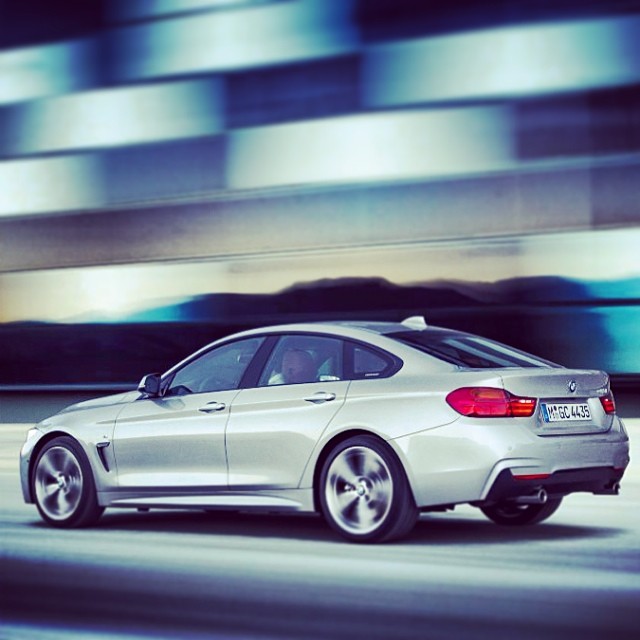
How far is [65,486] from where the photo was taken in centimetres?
1077

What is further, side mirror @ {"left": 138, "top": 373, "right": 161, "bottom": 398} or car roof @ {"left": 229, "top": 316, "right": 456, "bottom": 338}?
side mirror @ {"left": 138, "top": 373, "right": 161, "bottom": 398}

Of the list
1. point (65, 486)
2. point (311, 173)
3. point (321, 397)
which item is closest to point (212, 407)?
point (321, 397)

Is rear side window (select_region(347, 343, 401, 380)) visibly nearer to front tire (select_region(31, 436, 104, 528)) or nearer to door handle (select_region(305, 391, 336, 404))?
door handle (select_region(305, 391, 336, 404))

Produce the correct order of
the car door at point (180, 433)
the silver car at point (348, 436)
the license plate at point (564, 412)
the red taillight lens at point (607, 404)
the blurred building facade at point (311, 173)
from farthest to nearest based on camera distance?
the blurred building facade at point (311, 173), the car door at point (180, 433), the red taillight lens at point (607, 404), the license plate at point (564, 412), the silver car at point (348, 436)

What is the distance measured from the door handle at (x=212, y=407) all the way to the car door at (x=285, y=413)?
108 millimetres

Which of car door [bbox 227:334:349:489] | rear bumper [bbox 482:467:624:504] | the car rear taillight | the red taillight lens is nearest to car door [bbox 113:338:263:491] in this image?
car door [bbox 227:334:349:489]

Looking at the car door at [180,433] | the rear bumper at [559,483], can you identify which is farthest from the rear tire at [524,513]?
the car door at [180,433]

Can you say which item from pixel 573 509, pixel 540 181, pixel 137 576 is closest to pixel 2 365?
pixel 540 181

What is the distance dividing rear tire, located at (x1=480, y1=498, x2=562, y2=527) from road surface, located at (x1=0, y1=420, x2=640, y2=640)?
0.08m

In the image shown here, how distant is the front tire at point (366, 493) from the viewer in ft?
29.6

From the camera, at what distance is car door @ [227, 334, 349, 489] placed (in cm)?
956

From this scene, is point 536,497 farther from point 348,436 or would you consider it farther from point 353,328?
point 353,328

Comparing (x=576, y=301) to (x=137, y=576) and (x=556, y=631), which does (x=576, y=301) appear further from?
(x=556, y=631)

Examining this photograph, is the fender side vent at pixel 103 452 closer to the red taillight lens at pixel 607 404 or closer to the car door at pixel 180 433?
the car door at pixel 180 433
